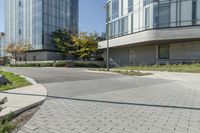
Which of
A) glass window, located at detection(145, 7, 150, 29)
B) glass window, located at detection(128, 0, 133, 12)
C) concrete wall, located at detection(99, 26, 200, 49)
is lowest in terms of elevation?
concrete wall, located at detection(99, 26, 200, 49)

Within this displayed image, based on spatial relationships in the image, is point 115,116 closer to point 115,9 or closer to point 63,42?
point 115,9

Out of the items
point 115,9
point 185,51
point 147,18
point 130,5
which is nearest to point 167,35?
point 185,51

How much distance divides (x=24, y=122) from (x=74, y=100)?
9.76ft

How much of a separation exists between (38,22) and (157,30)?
115 feet

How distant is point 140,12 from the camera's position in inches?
1382

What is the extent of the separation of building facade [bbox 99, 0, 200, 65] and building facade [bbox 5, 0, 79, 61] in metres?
21.2

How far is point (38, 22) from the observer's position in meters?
55.6

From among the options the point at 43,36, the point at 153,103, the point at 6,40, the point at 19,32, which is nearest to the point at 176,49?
the point at 153,103

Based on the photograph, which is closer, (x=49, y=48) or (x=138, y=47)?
(x=138, y=47)

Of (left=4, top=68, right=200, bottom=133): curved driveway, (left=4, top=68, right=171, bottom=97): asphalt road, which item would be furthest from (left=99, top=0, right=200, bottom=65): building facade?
(left=4, top=68, right=200, bottom=133): curved driveway

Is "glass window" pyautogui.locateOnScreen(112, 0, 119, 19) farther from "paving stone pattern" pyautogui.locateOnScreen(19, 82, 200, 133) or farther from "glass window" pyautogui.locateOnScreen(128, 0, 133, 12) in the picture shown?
"paving stone pattern" pyautogui.locateOnScreen(19, 82, 200, 133)

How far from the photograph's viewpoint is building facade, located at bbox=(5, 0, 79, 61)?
55406 millimetres

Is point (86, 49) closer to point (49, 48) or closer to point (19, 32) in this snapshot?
point (49, 48)

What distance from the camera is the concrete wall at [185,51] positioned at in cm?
3144
